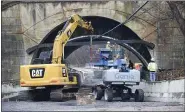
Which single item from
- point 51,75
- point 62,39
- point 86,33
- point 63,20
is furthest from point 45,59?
point 86,33

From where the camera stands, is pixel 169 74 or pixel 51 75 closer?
pixel 51 75

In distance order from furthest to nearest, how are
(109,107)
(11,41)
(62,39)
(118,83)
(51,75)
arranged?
(11,41), (62,39), (51,75), (118,83), (109,107)

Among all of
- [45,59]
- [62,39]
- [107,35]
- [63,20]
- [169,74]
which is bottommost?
[169,74]

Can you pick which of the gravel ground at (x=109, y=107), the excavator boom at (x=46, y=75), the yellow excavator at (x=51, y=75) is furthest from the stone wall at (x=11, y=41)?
the gravel ground at (x=109, y=107)

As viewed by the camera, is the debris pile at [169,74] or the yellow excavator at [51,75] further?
the debris pile at [169,74]

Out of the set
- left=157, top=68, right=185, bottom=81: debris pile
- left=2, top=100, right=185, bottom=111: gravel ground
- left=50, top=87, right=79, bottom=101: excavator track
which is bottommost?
left=2, top=100, right=185, bottom=111: gravel ground

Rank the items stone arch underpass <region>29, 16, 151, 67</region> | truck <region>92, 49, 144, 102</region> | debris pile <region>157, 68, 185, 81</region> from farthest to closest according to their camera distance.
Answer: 1. stone arch underpass <region>29, 16, 151, 67</region>
2. debris pile <region>157, 68, 185, 81</region>
3. truck <region>92, 49, 144, 102</region>

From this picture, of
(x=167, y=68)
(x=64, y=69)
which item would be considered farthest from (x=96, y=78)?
(x=167, y=68)

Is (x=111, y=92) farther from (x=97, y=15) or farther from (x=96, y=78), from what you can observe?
(x=97, y=15)

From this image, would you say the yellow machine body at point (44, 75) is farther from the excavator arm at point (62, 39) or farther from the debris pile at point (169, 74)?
the debris pile at point (169, 74)

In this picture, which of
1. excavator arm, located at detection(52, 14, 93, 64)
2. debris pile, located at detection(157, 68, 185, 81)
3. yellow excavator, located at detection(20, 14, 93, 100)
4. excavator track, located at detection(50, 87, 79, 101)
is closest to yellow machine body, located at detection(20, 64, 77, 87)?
yellow excavator, located at detection(20, 14, 93, 100)

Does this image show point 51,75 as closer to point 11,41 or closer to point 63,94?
point 63,94

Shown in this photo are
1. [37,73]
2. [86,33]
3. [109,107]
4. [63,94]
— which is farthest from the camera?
[86,33]

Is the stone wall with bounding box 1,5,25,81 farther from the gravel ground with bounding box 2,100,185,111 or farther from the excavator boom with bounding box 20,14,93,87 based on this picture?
the gravel ground with bounding box 2,100,185,111
